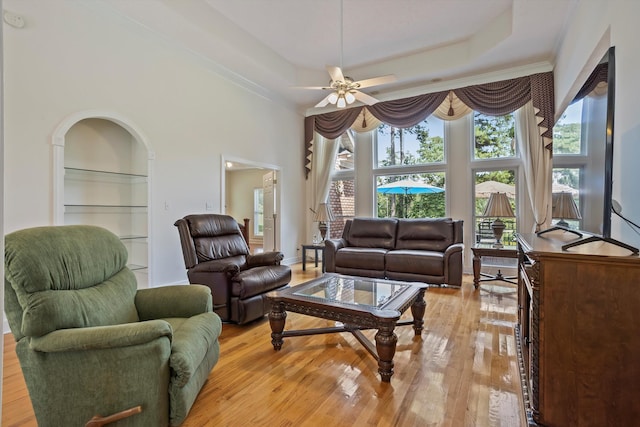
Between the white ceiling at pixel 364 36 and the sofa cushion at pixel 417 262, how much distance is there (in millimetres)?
2890

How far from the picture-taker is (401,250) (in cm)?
492

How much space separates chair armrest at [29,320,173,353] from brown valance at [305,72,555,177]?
5138mm

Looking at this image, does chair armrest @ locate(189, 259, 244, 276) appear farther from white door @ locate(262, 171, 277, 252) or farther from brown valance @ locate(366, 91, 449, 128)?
brown valance @ locate(366, 91, 449, 128)

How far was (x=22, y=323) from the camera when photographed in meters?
1.42

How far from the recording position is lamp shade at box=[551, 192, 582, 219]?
2236 millimetres

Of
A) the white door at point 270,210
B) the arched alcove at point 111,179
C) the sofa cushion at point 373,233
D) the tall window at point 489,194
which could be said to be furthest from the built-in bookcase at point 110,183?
the tall window at point 489,194

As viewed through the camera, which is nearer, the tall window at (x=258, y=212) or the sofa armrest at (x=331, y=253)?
the sofa armrest at (x=331, y=253)

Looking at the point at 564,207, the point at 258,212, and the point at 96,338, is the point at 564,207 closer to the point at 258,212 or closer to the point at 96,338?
the point at 96,338

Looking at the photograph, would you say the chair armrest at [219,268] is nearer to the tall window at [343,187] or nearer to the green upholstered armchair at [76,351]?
the green upholstered armchair at [76,351]

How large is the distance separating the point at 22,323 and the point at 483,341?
9.93 feet

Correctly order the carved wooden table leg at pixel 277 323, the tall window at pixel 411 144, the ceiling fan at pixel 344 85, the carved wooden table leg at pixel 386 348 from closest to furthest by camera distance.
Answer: the carved wooden table leg at pixel 386 348 → the carved wooden table leg at pixel 277 323 → the ceiling fan at pixel 344 85 → the tall window at pixel 411 144

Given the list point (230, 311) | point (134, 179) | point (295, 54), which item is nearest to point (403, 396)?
point (230, 311)

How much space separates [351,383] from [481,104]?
4661 mm

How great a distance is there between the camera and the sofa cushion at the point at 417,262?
4.34m
